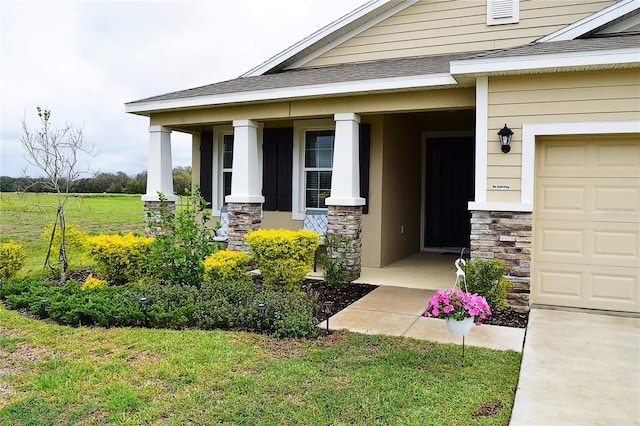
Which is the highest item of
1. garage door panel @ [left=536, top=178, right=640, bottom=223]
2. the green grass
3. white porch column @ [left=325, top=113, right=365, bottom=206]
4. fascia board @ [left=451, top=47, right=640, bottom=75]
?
fascia board @ [left=451, top=47, right=640, bottom=75]

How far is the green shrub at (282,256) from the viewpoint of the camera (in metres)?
5.98

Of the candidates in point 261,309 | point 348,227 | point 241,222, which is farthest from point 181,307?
point 241,222

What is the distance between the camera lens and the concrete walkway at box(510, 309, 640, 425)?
302 cm

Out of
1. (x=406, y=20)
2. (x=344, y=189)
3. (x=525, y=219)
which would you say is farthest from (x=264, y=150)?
(x=525, y=219)

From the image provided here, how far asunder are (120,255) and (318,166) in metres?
4.03

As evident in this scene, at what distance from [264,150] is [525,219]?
531cm

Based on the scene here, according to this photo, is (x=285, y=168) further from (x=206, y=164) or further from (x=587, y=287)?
(x=587, y=287)

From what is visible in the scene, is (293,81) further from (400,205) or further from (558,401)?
(558,401)

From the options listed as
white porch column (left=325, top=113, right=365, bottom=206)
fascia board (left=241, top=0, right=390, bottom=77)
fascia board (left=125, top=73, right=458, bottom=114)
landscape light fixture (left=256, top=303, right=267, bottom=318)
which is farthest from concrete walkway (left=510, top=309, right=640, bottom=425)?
fascia board (left=241, top=0, right=390, bottom=77)

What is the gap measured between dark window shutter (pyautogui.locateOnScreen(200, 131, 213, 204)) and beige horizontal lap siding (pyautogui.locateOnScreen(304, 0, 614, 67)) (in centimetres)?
282

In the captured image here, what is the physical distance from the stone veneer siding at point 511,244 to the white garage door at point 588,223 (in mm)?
268

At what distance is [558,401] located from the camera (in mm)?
3207

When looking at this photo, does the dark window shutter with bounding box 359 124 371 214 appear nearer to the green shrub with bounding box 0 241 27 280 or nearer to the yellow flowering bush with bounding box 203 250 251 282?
the yellow flowering bush with bounding box 203 250 251 282

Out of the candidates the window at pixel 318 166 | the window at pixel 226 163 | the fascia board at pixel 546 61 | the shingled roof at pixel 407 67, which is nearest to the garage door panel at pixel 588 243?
the fascia board at pixel 546 61
